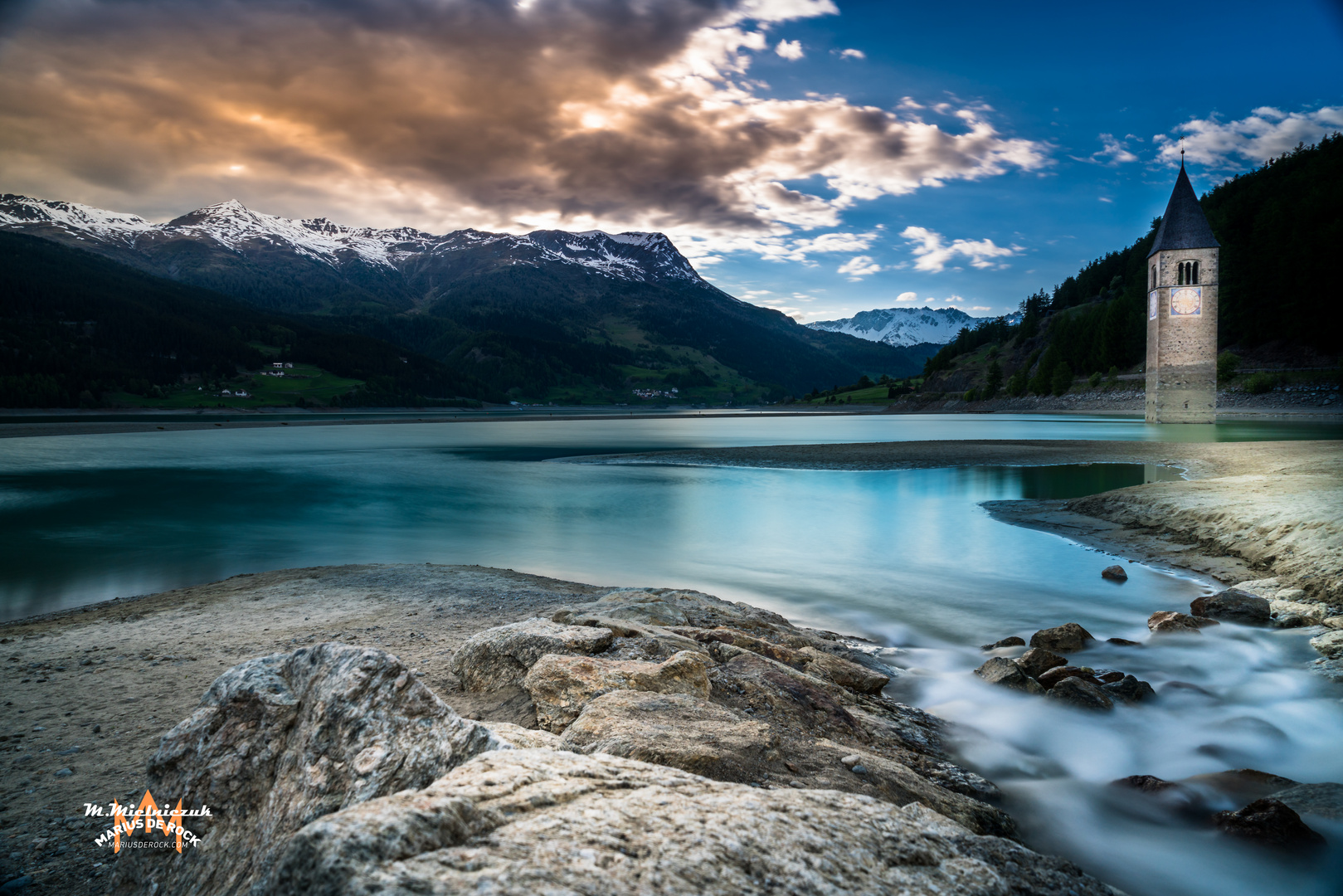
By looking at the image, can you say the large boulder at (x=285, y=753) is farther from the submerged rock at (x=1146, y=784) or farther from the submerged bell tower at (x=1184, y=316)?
the submerged bell tower at (x=1184, y=316)

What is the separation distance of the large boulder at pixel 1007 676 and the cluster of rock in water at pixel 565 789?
9.23 ft

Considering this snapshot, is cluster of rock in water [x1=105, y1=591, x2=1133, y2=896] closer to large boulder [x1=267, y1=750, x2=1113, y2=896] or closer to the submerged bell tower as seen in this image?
large boulder [x1=267, y1=750, x2=1113, y2=896]

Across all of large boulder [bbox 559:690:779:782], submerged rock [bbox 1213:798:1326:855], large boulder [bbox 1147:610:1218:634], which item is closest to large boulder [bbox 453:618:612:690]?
large boulder [bbox 559:690:779:782]

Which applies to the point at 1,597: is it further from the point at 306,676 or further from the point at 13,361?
the point at 13,361

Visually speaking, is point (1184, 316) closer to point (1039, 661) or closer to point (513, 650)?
point (1039, 661)

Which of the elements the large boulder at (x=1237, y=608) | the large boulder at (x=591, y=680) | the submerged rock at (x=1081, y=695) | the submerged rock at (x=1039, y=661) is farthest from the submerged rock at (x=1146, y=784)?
the large boulder at (x=1237, y=608)

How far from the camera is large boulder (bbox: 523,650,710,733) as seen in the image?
5.68 meters

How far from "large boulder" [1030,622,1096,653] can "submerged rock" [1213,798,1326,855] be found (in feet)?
15.7

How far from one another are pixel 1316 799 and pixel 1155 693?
2.81 m

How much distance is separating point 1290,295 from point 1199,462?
8051 centimetres

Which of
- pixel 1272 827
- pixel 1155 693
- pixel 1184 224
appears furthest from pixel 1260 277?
pixel 1272 827

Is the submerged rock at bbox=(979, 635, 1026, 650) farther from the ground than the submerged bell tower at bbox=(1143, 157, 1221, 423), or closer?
closer

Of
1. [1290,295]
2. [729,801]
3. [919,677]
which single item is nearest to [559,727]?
[729,801]

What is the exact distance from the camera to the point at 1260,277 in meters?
93.4
